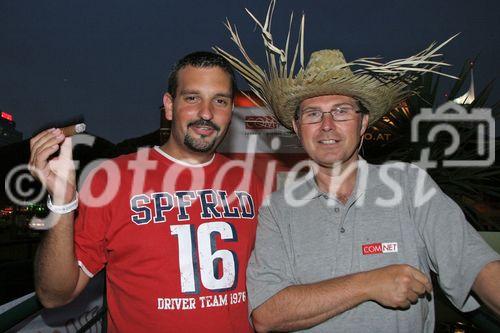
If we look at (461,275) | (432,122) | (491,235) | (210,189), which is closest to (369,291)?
(461,275)

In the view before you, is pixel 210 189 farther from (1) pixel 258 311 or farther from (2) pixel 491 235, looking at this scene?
(2) pixel 491 235

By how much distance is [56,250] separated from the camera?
1969 millimetres

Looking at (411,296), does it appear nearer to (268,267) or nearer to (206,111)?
(268,267)

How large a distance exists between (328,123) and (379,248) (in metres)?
0.73

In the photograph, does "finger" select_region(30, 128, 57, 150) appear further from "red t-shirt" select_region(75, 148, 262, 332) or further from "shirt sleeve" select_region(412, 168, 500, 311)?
"shirt sleeve" select_region(412, 168, 500, 311)

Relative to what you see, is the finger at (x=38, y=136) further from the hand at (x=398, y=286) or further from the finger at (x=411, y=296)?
the finger at (x=411, y=296)

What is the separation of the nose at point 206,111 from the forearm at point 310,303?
121cm

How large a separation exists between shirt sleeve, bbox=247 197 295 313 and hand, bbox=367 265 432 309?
402mm

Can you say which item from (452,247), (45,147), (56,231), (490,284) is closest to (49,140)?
(45,147)

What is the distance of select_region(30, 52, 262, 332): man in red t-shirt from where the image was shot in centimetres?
200

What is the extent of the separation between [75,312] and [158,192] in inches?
42.5

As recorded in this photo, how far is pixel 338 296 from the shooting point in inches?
65.9

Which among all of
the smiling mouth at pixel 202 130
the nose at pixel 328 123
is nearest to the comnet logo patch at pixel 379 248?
the nose at pixel 328 123

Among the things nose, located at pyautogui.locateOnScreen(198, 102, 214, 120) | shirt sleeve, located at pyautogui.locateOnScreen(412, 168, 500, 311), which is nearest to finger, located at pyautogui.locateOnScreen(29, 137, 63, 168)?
nose, located at pyautogui.locateOnScreen(198, 102, 214, 120)
